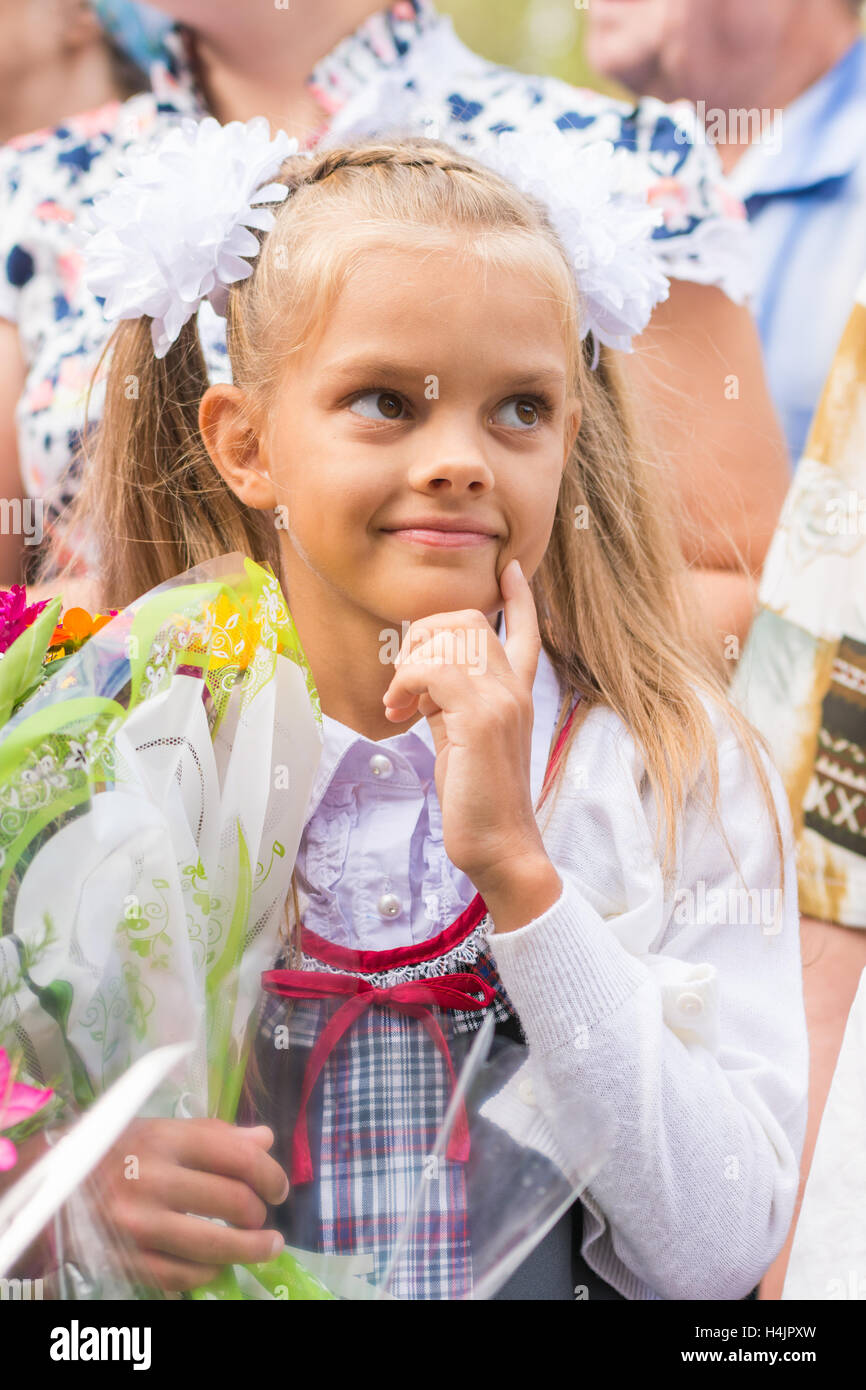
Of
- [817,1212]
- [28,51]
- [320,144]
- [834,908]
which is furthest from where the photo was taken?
[28,51]

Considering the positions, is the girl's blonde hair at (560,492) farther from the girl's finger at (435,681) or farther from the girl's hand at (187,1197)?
the girl's hand at (187,1197)

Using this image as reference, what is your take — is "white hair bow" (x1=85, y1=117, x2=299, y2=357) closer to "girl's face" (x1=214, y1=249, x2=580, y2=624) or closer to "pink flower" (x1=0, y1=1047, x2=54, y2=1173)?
"girl's face" (x1=214, y1=249, x2=580, y2=624)

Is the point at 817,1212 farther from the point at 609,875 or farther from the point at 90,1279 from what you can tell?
the point at 90,1279

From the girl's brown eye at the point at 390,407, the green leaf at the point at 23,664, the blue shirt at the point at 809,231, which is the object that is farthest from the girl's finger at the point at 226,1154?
the blue shirt at the point at 809,231

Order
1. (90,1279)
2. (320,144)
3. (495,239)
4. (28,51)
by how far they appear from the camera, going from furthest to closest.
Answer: (28,51)
(320,144)
(495,239)
(90,1279)

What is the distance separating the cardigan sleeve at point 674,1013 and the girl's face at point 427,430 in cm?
20

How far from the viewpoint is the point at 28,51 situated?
1859 mm

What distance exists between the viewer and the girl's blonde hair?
3.05 feet

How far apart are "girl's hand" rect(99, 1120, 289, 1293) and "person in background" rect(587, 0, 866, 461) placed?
1248mm

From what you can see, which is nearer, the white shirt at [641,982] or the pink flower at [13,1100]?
the pink flower at [13,1100]

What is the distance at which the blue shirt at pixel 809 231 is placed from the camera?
1658 mm

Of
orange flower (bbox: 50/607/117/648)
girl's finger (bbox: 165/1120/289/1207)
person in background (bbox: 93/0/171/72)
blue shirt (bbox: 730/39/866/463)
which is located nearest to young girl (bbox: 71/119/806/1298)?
girl's finger (bbox: 165/1120/289/1207)
